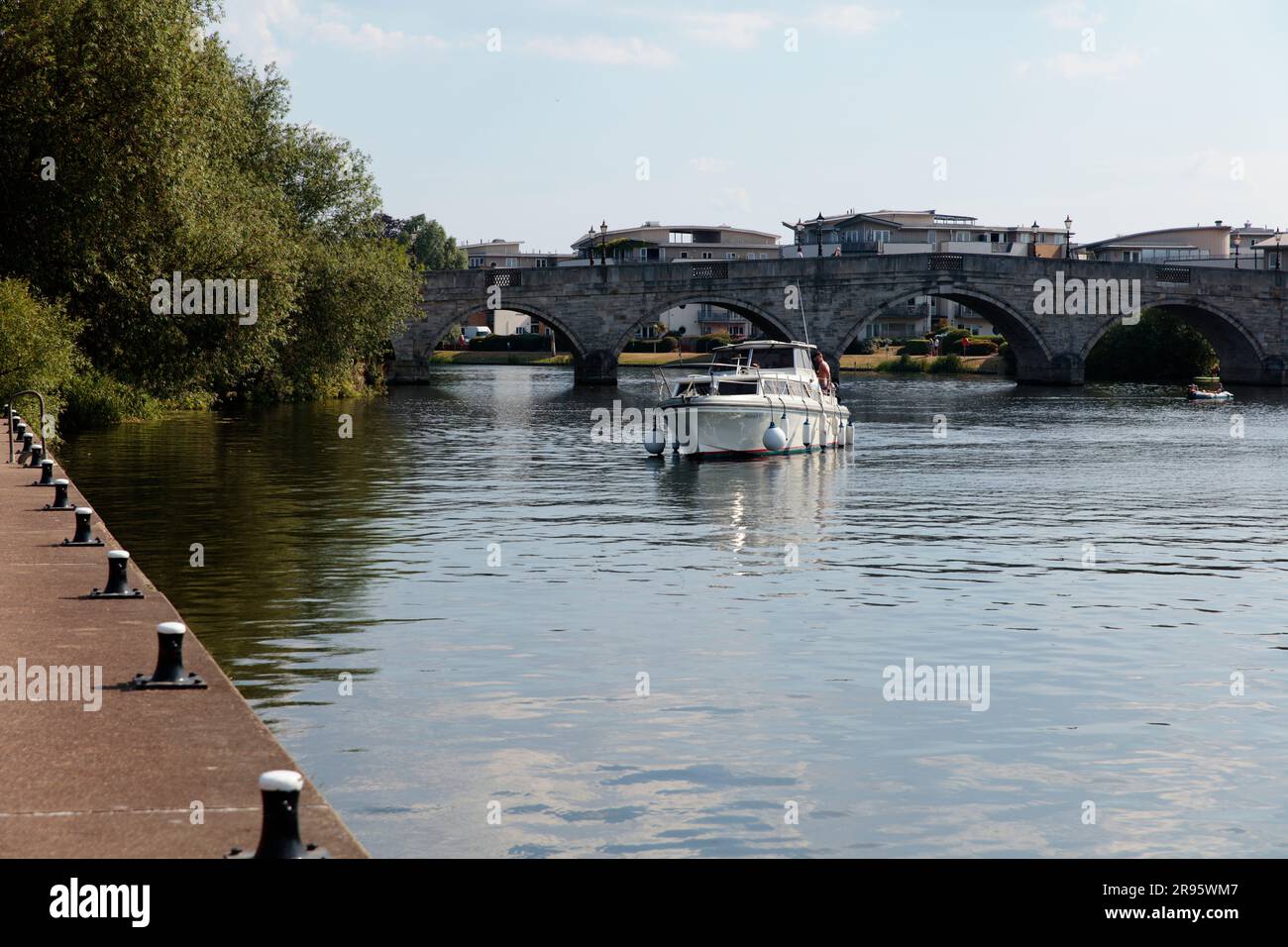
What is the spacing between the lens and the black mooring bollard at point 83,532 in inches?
624

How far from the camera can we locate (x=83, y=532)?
16.1 meters

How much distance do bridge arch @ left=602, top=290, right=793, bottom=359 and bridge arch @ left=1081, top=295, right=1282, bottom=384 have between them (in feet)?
61.5

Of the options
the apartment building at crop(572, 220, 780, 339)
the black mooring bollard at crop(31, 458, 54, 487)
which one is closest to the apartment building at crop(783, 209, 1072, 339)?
the apartment building at crop(572, 220, 780, 339)

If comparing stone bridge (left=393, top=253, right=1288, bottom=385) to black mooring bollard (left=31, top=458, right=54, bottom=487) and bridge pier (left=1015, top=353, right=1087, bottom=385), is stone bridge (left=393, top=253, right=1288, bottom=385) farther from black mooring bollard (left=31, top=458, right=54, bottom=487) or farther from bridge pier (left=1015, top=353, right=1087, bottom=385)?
black mooring bollard (left=31, top=458, right=54, bottom=487)

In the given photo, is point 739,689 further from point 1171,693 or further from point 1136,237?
point 1136,237

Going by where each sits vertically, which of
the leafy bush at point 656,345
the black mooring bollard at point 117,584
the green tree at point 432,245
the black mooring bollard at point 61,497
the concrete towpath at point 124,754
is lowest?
the concrete towpath at point 124,754

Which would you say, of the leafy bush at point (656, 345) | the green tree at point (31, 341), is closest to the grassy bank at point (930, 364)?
the leafy bush at point (656, 345)

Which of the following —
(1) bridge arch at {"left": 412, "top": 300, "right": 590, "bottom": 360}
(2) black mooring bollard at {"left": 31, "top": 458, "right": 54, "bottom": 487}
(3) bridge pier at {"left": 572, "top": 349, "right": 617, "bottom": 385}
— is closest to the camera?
(2) black mooring bollard at {"left": 31, "top": 458, "right": 54, "bottom": 487}

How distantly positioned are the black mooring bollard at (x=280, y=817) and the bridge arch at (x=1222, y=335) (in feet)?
274

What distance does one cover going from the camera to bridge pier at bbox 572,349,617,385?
81188mm

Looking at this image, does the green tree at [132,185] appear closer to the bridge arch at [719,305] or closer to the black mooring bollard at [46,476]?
the black mooring bollard at [46,476]

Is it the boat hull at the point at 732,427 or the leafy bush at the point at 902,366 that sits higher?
the leafy bush at the point at 902,366

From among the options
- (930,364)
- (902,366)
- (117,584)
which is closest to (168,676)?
(117,584)
